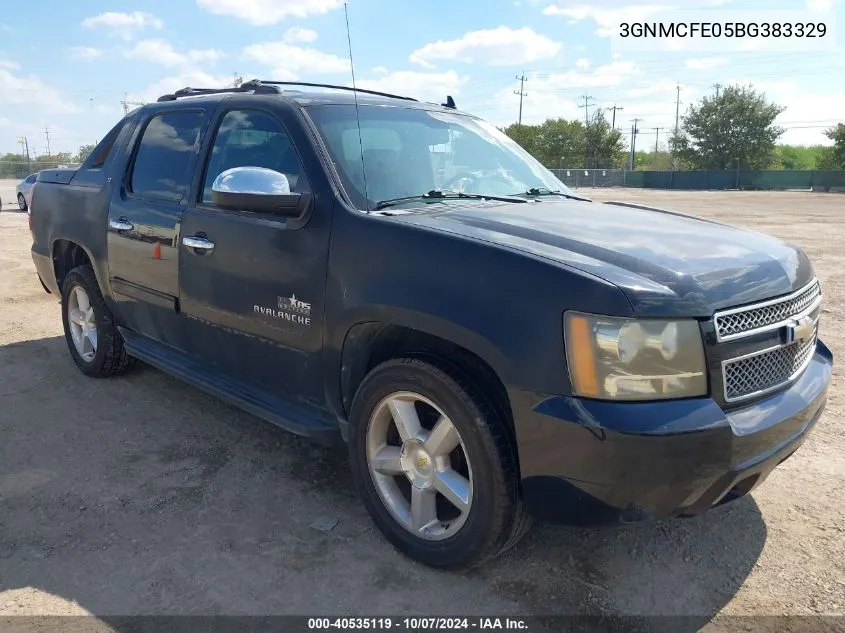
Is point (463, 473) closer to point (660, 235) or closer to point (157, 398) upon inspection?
point (660, 235)

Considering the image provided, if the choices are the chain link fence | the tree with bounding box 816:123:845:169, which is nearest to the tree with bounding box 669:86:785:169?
the tree with bounding box 816:123:845:169

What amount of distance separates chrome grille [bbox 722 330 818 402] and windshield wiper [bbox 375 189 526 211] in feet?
4.49

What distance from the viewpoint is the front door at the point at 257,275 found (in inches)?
117

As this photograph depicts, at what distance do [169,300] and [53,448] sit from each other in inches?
41.6

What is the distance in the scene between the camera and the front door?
2.98 metres

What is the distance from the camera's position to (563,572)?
271 centimetres

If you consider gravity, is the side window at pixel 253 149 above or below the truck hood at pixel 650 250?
above

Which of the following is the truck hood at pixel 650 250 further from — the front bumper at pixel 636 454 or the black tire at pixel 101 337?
the black tire at pixel 101 337

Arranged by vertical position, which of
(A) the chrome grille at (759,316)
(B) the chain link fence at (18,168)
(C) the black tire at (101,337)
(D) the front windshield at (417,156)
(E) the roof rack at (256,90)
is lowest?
(C) the black tire at (101,337)

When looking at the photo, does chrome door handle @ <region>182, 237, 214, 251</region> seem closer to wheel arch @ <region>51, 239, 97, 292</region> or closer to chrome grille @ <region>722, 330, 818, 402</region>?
wheel arch @ <region>51, 239, 97, 292</region>

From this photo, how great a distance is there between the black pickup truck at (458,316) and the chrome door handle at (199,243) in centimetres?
2

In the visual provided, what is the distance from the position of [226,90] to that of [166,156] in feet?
1.72

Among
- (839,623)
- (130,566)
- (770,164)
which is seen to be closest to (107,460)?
(130,566)

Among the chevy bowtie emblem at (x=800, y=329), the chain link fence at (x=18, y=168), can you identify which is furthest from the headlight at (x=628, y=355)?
the chain link fence at (x=18, y=168)
